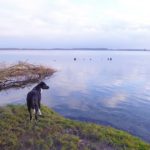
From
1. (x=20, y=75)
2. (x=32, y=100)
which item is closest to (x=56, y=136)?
(x=32, y=100)

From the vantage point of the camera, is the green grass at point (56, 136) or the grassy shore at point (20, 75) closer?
the green grass at point (56, 136)

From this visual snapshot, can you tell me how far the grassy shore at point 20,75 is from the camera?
40013 millimetres

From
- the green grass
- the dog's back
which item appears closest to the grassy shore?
the dog's back

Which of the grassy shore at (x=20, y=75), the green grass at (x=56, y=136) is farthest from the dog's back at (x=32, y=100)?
the grassy shore at (x=20, y=75)

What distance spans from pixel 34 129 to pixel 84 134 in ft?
7.64

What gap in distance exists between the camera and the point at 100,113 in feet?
75.9

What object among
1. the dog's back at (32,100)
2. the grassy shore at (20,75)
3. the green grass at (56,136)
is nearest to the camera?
the green grass at (56,136)

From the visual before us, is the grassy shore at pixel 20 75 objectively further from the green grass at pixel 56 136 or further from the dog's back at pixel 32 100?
the green grass at pixel 56 136

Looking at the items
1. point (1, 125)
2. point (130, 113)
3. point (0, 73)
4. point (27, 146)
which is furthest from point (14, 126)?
point (0, 73)

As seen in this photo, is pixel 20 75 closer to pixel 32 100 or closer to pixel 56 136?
pixel 32 100

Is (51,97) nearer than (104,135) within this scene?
No

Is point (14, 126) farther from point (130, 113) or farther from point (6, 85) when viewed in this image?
point (6, 85)

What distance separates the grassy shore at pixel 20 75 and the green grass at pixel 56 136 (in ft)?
77.5

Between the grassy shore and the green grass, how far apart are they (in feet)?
77.5
